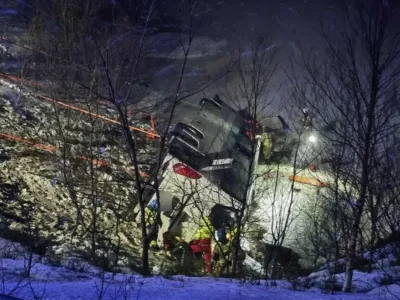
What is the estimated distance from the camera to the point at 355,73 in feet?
18.4

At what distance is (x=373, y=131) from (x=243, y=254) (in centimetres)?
539

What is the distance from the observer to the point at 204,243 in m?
9.71

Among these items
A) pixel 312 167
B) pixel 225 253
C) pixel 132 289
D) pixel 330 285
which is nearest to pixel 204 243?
pixel 225 253

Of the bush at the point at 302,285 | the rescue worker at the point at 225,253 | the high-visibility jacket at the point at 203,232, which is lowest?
the bush at the point at 302,285

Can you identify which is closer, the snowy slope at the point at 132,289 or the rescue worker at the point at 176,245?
the snowy slope at the point at 132,289

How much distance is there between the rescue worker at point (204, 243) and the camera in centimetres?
959

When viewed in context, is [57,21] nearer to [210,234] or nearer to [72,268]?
[210,234]

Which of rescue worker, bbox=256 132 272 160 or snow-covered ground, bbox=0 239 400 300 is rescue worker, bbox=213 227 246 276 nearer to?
snow-covered ground, bbox=0 239 400 300

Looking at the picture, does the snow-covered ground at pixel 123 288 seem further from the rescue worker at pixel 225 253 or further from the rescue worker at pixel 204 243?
the rescue worker at pixel 204 243

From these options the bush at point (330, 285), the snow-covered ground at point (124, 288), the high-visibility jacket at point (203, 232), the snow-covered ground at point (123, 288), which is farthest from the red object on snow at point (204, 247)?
the snow-covered ground at point (123, 288)

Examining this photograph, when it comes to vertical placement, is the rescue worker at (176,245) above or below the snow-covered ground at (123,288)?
above

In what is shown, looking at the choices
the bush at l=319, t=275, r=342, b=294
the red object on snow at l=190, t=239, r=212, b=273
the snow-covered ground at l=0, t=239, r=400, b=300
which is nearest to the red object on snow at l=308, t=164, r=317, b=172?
the red object on snow at l=190, t=239, r=212, b=273

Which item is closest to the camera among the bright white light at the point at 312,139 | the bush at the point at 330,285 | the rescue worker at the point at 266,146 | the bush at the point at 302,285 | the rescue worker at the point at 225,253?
the bush at the point at 302,285

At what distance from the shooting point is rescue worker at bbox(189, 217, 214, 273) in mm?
9594
